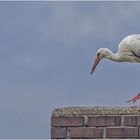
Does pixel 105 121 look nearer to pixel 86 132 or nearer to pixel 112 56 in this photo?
pixel 86 132

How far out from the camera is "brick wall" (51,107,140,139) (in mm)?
3865

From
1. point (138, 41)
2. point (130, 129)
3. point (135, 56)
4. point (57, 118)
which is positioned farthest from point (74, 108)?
point (135, 56)

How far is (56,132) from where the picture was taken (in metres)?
3.93

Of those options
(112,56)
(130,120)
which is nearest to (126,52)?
(112,56)

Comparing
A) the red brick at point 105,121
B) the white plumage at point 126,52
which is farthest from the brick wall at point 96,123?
the white plumage at point 126,52

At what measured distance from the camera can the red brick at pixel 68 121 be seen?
12.9ft

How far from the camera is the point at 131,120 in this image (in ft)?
12.7

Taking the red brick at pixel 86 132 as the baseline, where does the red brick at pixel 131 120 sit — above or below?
above

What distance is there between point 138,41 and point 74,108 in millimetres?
2770

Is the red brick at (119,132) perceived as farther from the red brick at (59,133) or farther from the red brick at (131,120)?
the red brick at (59,133)

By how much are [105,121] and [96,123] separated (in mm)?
67

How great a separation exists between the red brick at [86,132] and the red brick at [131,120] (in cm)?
19

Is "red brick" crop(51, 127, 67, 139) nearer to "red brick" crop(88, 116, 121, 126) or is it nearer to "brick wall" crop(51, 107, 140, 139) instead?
"brick wall" crop(51, 107, 140, 139)

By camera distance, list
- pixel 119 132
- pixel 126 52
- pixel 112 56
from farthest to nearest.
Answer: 1. pixel 126 52
2. pixel 112 56
3. pixel 119 132
